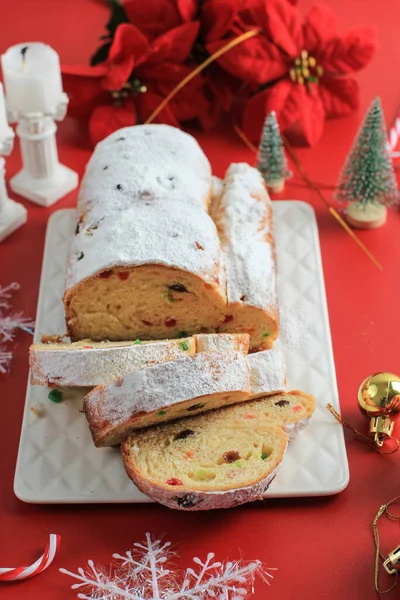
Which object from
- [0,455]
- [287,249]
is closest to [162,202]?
[287,249]

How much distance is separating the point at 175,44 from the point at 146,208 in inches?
43.3

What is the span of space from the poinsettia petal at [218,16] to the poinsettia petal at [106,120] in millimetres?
467

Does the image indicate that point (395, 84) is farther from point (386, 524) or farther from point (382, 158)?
point (386, 524)

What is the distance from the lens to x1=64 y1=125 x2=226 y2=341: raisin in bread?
8.65 ft

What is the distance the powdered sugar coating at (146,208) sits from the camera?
2.64 metres

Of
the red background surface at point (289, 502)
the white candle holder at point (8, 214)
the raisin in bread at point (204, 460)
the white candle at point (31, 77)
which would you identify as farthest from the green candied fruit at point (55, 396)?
the white candle at point (31, 77)

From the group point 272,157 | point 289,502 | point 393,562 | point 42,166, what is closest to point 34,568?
point 289,502

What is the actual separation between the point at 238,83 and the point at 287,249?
0.94 m

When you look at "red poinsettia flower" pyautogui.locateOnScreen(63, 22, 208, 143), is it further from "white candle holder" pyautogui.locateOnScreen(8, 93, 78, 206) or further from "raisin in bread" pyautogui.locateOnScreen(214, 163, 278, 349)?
"raisin in bread" pyautogui.locateOnScreen(214, 163, 278, 349)

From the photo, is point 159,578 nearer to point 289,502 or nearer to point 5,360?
point 289,502

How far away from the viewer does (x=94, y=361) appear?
2.52m

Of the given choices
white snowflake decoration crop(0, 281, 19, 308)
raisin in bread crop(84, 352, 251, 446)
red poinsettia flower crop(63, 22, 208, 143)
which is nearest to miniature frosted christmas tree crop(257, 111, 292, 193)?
red poinsettia flower crop(63, 22, 208, 143)

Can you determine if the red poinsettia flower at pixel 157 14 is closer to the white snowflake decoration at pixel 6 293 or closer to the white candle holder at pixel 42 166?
the white candle holder at pixel 42 166

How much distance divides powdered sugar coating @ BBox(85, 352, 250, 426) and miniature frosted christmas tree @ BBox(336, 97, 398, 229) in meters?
1.16
